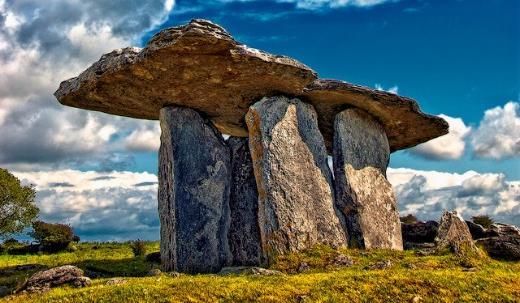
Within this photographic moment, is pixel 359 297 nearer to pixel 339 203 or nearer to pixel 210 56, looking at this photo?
pixel 339 203

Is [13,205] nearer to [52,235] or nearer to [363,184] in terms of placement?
[52,235]

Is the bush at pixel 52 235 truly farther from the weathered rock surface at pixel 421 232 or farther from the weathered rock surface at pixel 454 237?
the weathered rock surface at pixel 454 237

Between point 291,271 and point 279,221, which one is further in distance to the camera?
point 279,221

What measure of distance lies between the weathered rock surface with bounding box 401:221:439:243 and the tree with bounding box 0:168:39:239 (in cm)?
2848

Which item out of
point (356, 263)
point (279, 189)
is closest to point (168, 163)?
point (279, 189)

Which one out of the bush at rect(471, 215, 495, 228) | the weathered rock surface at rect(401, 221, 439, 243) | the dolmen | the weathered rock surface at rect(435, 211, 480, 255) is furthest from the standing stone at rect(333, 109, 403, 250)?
the bush at rect(471, 215, 495, 228)

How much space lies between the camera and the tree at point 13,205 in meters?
40.8

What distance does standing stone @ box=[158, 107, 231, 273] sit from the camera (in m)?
24.0

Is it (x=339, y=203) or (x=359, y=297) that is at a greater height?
(x=339, y=203)

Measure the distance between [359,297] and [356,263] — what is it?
228 inches

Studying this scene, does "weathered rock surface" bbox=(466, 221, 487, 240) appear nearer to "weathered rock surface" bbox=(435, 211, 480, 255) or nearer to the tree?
"weathered rock surface" bbox=(435, 211, 480, 255)

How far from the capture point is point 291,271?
2088cm

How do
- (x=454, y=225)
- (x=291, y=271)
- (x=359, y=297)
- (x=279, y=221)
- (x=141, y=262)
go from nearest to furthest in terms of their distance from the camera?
(x=359, y=297)
(x=291, y=271)
(x=279, y=221)
(x=454, y=225)
(x=141, y=262)

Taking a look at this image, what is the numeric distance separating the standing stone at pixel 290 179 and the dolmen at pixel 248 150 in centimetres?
5
